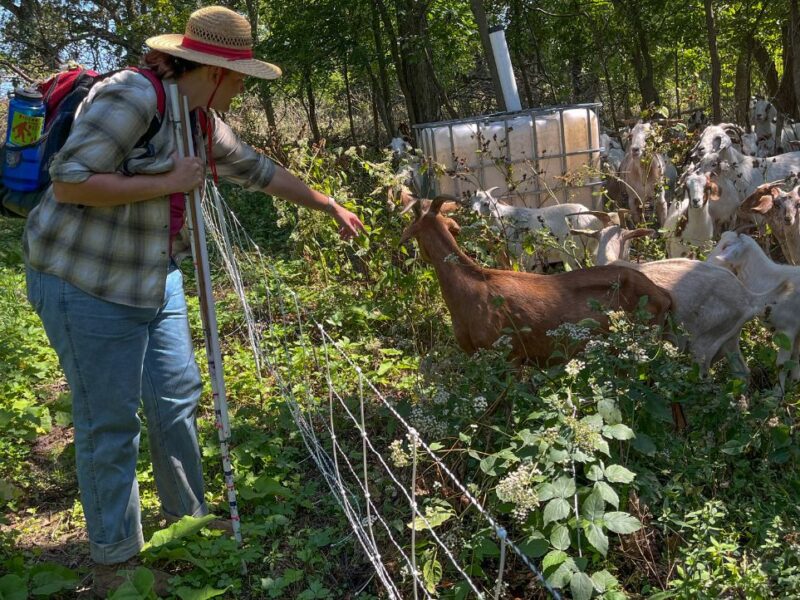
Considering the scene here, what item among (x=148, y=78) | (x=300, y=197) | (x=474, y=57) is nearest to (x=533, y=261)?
(x=300, y=197)

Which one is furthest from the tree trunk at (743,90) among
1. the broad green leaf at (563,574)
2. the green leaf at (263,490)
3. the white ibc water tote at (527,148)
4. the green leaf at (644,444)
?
the broad green leaf at (563,574)

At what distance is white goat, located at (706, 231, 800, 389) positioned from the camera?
15.6 ft

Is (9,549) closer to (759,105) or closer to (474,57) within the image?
(759,105)

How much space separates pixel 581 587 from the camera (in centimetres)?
240

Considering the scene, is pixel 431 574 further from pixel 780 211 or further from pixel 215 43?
pixel 780 211

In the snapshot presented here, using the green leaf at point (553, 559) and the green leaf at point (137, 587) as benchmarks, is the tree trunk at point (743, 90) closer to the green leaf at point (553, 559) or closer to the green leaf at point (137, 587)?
the green leaf at point (553, 559)

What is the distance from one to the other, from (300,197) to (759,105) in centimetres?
1214

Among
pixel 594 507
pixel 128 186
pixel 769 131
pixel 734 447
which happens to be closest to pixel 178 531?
pixel 128 186

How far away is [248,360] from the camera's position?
5867mm

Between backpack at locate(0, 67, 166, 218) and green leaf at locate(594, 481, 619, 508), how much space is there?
189cm

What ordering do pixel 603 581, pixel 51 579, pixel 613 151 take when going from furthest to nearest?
1. pixel 613 151
2. pixel 51 579
3. pixel 603 581

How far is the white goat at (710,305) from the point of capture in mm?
4656

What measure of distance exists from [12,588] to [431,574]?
153 centimetres

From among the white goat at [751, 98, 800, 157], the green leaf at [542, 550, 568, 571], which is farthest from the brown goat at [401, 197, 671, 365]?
the white goat at [751, 98, 800, 157]
